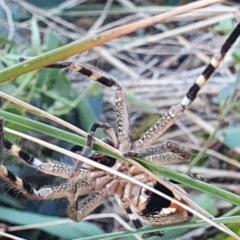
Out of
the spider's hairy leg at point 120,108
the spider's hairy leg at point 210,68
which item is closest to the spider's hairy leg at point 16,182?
the spider's hairy leg at point 120,108

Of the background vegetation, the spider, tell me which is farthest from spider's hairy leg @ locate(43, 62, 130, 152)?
the background vegetation

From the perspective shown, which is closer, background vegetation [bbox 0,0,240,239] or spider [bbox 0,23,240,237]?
spider [bbox 0,23,240,237]

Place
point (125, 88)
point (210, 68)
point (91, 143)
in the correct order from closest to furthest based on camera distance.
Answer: point (91, 143) < point (210, 68) < point (125, 88)

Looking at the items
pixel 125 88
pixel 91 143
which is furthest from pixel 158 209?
pixel 125 88

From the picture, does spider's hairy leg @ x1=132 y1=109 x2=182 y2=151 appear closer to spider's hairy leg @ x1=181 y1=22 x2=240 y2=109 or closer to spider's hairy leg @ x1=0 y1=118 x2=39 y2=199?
spider's hairy leg @ x1=181 y1=22 x2=240 y2=109

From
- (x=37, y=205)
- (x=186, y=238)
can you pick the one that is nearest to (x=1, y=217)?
(x=37, y=205)

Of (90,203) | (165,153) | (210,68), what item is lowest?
(90,203)

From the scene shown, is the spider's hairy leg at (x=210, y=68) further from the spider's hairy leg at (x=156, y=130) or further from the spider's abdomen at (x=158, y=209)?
the spider's abdomen at (x=158, y=209)

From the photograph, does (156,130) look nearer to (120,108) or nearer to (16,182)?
(120,108)
